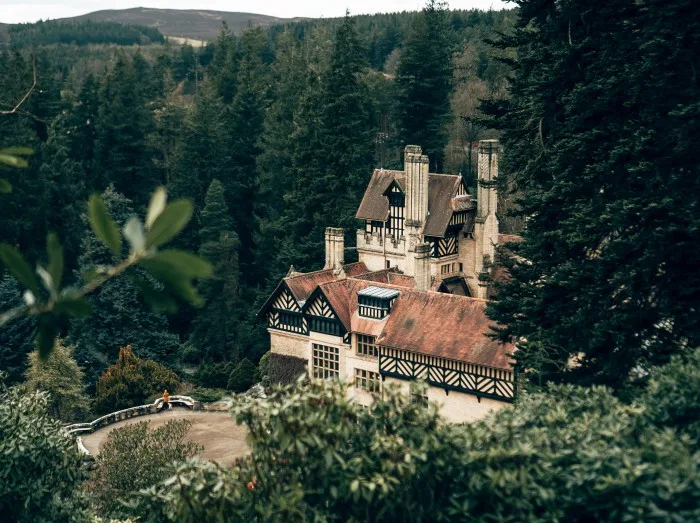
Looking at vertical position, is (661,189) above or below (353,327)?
above

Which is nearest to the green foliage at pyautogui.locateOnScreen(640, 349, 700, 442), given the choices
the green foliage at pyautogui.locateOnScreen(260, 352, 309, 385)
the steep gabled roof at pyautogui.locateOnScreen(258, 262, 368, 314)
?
the steep gabled roof at pyautogui.locateOnScreen(258, 262, 368, 314)

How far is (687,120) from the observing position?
16.4 m

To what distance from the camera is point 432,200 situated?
39594 millimetres

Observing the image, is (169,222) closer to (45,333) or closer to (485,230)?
(45,333)

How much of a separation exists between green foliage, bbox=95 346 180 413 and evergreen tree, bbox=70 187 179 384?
349 cm

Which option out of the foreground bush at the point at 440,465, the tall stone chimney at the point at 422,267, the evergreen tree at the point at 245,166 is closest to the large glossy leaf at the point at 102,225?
the foreground bush at the point at 440,465

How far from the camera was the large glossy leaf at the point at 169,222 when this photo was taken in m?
2.90

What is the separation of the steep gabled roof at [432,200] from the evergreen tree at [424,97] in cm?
1011

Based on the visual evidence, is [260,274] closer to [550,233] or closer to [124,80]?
[124,80]

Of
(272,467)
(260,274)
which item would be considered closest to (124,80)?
(260,274)

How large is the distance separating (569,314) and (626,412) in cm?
668

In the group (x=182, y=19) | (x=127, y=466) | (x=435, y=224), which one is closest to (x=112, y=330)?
(x=435, y=224)

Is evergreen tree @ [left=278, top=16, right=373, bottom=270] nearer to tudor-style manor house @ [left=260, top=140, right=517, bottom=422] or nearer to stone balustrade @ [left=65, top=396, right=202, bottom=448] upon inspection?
tudor-style manor house @ [left=260, top=140, right=517, bottom=422]

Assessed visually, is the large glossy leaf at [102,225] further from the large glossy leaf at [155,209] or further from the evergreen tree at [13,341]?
the evergreen tree at [13,341]
